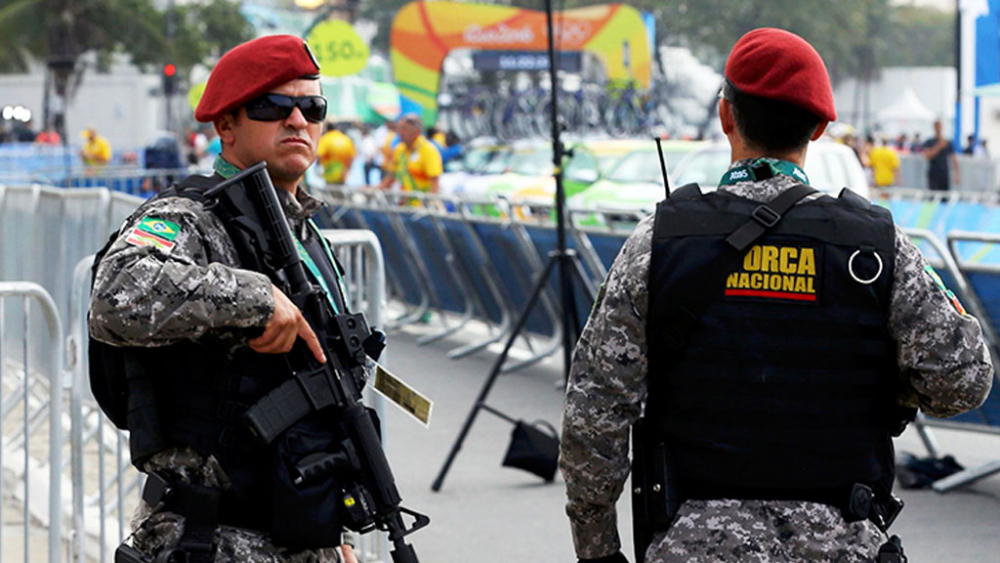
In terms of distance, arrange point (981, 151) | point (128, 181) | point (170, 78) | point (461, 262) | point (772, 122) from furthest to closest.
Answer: point (170, 78)
point (981, 151)
point (128, 181)
point (461, 262)
point (772, 122)

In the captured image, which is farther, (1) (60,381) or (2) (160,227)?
(1) (60,381)

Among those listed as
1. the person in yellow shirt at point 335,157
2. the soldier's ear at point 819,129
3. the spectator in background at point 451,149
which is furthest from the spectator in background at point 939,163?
the soldier's ear at point 819,129

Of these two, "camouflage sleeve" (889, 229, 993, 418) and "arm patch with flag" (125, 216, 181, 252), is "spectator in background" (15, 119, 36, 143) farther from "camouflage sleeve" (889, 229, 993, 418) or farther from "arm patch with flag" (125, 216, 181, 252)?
"camouflage sleeve" (889, 229, 993, 418)

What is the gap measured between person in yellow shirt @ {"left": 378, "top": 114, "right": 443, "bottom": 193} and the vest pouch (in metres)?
11.6

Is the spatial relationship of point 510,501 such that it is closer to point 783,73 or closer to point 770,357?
point 770,357

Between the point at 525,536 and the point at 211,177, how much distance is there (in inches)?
156

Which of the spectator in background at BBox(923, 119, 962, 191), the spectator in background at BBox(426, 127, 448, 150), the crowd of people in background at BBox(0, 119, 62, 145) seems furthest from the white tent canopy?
the spectator in background at BBox(923, 119, 962, 191)

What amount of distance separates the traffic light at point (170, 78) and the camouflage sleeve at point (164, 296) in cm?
3298

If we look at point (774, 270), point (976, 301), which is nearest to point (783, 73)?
point (774, 270)

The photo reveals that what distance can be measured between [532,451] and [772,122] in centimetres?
491

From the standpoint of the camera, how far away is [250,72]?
333 cm

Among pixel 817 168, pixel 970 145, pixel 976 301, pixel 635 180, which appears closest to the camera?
pixel 976 301

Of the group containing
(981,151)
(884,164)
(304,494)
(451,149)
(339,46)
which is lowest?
(981,151)

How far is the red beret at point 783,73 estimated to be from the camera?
3076 mm
